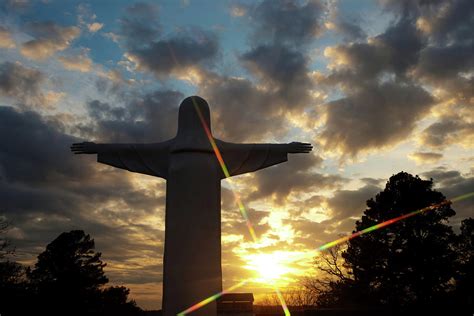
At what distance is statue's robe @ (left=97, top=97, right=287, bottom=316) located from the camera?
9766 millimetres

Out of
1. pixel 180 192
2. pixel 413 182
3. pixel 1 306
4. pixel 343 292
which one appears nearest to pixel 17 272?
pixel 1 306

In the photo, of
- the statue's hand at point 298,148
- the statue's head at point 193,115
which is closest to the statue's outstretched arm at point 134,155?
the statue's head at point 193,115

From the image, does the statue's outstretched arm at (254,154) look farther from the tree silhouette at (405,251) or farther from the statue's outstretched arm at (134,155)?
the tree silhouette at (405,251)

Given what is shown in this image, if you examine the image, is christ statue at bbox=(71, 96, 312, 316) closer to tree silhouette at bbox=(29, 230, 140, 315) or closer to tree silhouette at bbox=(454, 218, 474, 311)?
Result: tree silhouette at bbox=(454, 218, 474, 311)

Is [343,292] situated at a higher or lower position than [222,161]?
lower

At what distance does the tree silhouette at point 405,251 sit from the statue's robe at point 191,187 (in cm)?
1461

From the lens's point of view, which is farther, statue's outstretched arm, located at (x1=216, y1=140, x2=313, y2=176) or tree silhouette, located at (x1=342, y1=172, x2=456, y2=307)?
tree silhouette, located at (x1=342, y1=172, x2=456, y2=307)

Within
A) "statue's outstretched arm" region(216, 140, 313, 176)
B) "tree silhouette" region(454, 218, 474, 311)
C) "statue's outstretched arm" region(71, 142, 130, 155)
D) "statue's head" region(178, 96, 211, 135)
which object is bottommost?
"tree silhouette" region(454, 218, 474, 311)

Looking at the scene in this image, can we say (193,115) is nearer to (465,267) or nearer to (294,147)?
(294,147)

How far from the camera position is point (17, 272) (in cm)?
2859

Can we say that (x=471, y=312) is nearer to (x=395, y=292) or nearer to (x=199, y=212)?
(x=395, y=292)

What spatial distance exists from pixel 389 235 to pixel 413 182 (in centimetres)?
352

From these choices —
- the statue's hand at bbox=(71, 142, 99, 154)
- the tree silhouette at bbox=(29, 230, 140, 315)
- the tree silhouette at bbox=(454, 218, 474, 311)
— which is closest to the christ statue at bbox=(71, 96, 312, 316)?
the statue's hand at bbox=(71, 142, 99, 154)

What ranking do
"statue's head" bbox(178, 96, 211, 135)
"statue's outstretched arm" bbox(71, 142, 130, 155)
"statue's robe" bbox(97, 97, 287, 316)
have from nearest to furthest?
"statue's robe" bbox(97, 97, 287, 316)
"statue's head" bbox(178, 96, 211, 135)
"statue's outstretched arm" bbox(71, 142, 130, 155)
